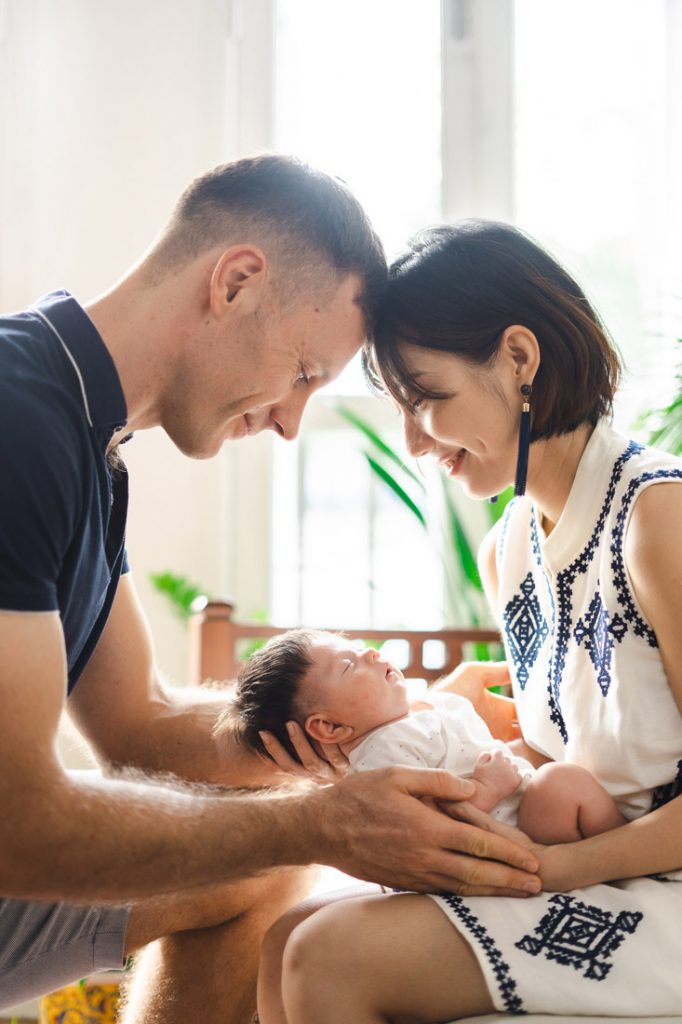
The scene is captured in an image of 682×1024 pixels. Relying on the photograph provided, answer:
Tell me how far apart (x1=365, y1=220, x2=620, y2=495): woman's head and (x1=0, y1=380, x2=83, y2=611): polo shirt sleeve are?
519mm

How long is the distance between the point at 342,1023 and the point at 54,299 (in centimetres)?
103

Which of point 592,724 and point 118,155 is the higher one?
point 118,155

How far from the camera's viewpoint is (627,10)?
3295mm

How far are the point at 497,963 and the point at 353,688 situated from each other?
1.37 ft

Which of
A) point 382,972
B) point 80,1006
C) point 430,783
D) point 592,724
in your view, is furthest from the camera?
point 80,1006

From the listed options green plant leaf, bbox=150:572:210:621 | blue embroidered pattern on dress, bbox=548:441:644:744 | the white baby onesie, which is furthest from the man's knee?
green plant leaf, bbox=150:572:210:621

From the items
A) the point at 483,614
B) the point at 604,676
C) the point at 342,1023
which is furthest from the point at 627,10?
the point at 342,1023

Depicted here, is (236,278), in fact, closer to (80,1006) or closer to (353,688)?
(353,688)

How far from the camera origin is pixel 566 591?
152 centimetres

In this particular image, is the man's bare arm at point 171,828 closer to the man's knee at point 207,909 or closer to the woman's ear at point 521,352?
the man's knee at point 207,909

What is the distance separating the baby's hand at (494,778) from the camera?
1377 mm

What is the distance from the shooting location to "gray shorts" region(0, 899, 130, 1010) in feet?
4.93

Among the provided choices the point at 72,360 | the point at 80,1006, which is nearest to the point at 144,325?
the point at 72,360

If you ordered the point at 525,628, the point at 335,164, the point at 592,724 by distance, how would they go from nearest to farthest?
1. the point at 592,724
2. the point at 525,628
3. the point at 335,164
